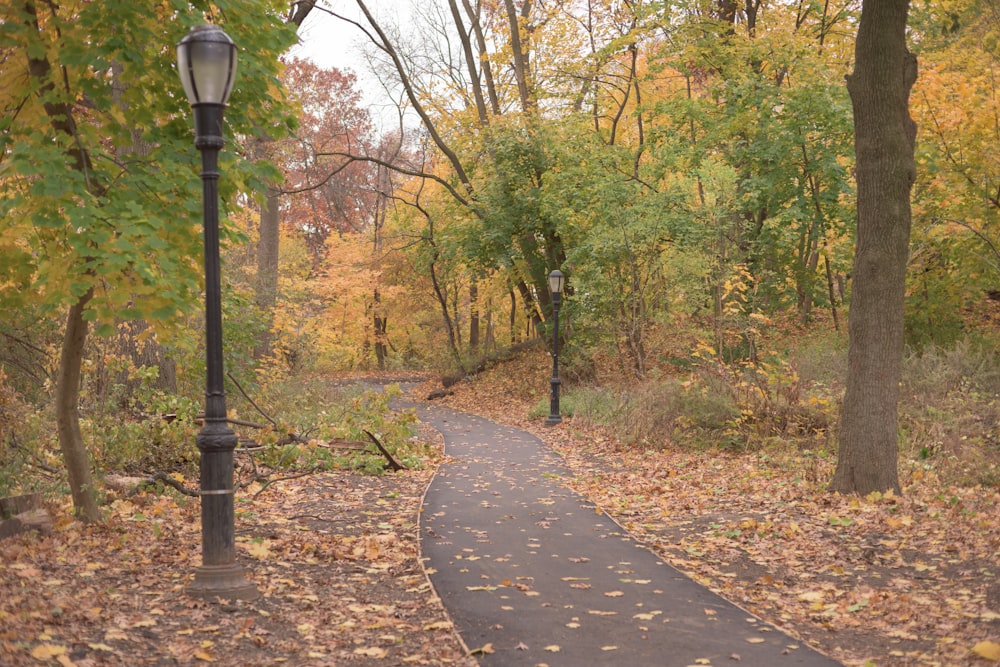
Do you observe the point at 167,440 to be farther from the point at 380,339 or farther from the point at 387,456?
the point at 380,339

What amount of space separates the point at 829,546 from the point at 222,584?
5.34 meters

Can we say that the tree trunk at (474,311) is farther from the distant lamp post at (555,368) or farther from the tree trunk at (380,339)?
the distant lamp post at (555,368)

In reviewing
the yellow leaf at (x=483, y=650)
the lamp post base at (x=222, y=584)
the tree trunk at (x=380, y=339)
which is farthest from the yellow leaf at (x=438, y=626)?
the tree trunk at (x=380, y=339)

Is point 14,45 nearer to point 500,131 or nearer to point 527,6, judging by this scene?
point 500,131

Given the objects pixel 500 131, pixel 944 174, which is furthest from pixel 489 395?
pixel 944 174

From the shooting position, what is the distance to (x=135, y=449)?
34.5 ft

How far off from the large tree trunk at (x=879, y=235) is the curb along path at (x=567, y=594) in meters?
3.15

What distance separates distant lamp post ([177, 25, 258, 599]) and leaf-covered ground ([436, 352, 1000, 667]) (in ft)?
12.6

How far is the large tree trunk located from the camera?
9531 mm

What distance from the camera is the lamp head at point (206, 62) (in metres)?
5.96

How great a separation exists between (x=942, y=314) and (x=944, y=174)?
332 centimetres

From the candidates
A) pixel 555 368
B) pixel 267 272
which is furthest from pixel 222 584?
pixel 267 272

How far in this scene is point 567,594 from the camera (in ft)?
22.2

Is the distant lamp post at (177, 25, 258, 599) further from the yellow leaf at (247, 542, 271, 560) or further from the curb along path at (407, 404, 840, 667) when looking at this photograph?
the curb along path at (407, 404, 840, 667)
